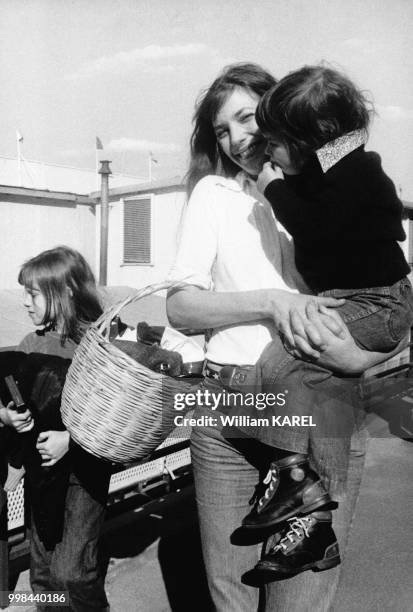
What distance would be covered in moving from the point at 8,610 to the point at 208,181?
2057 mm

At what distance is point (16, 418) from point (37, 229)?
12.7 m

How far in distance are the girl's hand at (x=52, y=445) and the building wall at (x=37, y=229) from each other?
1227cm

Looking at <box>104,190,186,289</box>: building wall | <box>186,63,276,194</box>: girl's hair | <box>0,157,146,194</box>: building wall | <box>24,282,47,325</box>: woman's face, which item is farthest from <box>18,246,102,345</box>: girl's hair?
<box>0,157,146,194</box>: building wall

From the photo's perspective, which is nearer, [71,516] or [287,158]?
[287,158]

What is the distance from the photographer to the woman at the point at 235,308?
143 centimetres

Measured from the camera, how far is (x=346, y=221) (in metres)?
1.36

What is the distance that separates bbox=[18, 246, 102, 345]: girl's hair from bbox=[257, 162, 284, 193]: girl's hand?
1.16 meters

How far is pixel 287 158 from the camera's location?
148 centimetres

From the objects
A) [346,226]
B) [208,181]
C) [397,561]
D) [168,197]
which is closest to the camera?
[346,226]

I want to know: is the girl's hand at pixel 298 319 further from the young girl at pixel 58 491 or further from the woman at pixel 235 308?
the young girl at pixel 58 491

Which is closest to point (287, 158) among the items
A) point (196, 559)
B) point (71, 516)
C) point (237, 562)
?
point (237, 562)

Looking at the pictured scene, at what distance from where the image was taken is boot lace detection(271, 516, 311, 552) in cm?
138

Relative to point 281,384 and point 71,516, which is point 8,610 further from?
point 281,384

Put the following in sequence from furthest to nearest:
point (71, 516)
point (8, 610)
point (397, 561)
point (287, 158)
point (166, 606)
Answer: point (397, 561) < point (166, 606) < point (8, 610) < point (71, 516) < point (287, 158)
